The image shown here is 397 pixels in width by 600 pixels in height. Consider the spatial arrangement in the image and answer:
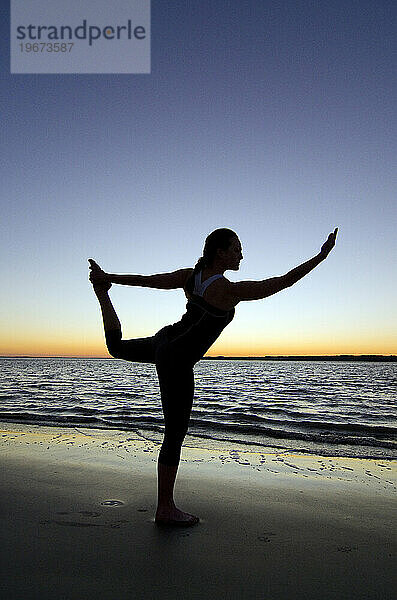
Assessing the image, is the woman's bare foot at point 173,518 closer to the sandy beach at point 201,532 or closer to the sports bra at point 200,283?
the sandy beach at point 201,532

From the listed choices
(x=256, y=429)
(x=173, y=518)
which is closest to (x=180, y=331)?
(x=173, y=518)

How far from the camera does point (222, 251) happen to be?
12.3 feet

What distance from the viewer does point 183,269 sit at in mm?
3916

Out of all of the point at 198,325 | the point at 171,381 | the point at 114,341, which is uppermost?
the point at 198,325

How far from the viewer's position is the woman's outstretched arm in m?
3.32

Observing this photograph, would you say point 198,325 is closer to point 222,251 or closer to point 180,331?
point 180,331

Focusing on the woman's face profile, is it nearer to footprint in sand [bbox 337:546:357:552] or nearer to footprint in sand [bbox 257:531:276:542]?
footprint in sand [bbox 257:531:276:542]

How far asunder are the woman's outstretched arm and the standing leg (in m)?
0.86

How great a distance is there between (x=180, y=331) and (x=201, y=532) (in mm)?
1616

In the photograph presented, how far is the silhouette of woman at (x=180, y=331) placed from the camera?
3.64 metres

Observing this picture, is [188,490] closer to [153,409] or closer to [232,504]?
[232,504]

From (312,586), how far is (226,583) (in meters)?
0.51

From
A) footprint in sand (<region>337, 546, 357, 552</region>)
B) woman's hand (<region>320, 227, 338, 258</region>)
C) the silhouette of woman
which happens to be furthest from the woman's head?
footprint in sand (<region>337, 546, 357, 552</region>)

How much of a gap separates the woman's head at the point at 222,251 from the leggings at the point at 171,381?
721mm
